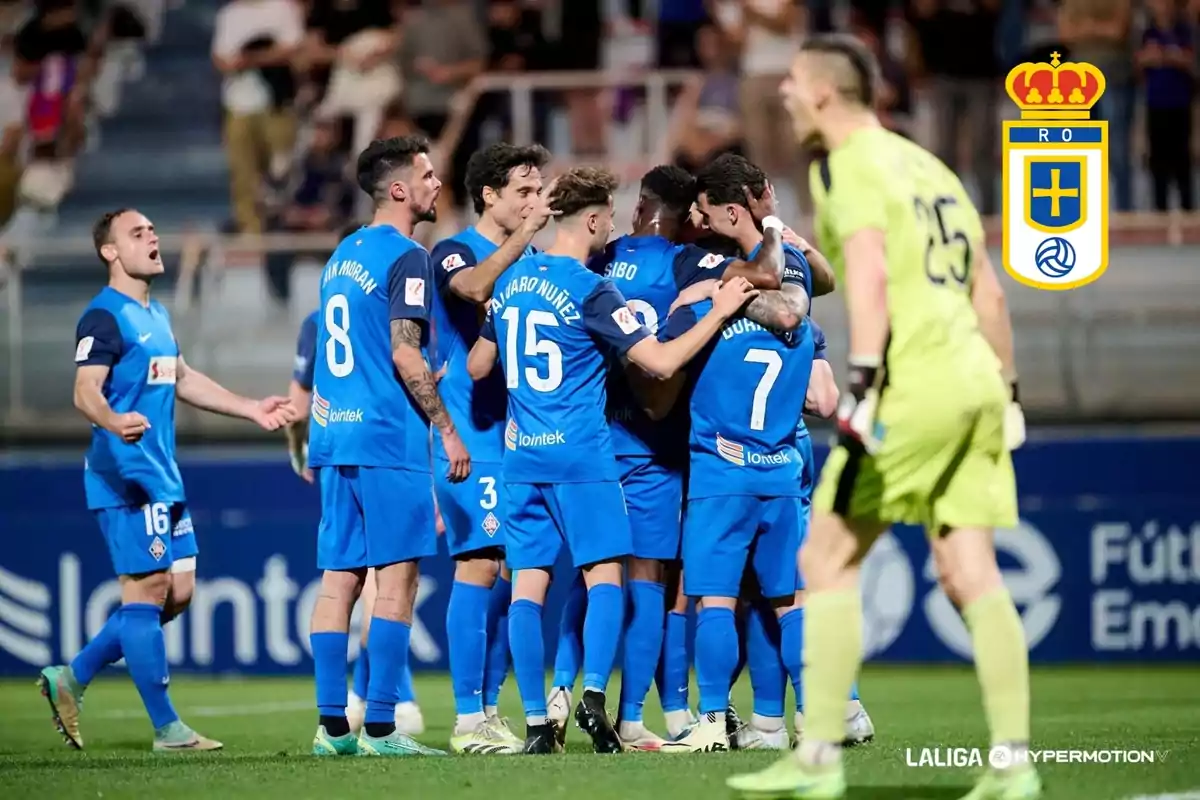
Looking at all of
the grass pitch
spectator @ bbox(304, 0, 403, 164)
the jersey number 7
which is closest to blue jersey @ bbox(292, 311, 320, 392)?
the grass pitch

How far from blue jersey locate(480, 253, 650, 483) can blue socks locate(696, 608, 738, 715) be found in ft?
2.24

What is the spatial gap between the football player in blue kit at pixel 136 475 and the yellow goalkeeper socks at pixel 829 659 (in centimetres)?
368

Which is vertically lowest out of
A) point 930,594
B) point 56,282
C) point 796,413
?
point 930,594

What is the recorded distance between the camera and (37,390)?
14.3 meters

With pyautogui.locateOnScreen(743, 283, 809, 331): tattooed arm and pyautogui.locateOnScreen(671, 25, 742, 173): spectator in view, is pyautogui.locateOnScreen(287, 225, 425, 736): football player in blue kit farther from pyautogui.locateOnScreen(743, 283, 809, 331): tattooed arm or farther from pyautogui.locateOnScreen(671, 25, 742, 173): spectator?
pyautogui.locateOnScreen(671, 25, 742, 173): spectator

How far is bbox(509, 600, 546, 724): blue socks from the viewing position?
7.15m

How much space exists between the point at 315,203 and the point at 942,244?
10.2 m

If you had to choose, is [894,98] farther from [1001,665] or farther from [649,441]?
[1001,665]

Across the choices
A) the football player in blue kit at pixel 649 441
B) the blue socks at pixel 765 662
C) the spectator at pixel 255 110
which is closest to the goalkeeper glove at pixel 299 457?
the football player in blue kit at pixel 649 441

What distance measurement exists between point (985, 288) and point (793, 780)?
5.19ft

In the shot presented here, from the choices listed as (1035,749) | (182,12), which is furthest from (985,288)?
(182,12)

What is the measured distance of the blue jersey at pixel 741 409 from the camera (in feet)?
24.1

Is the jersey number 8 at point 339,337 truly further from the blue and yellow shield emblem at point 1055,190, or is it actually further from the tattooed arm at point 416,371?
the blue and yellow shield emblem at point 1055,190

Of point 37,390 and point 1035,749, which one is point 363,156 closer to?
point 1035,749
